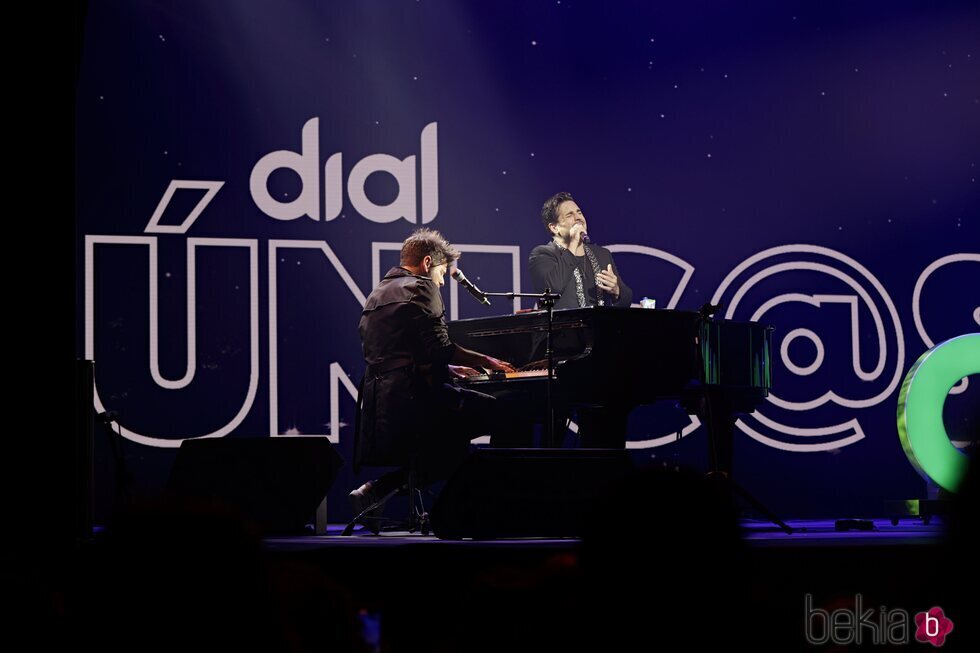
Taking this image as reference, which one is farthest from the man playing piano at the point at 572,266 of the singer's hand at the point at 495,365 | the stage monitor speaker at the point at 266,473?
the stage monitor speaker at the point at 266,473

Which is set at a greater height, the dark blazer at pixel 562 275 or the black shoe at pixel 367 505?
the dark blazer at pixel 562 275

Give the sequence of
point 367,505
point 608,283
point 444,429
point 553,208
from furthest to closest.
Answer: point 553,208 → point 608,283 → point 444,429 → point 367,505

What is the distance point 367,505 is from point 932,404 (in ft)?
12.2

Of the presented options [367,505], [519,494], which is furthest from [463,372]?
[519,494]

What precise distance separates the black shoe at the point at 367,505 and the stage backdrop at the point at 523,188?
199cm

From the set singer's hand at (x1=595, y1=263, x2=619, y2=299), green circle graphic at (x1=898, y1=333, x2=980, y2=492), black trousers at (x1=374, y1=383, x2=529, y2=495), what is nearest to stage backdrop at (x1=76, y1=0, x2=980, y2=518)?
singer's hand at (x1=595, y1=263, x2=619, y2=299)

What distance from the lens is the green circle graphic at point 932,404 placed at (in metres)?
7.20

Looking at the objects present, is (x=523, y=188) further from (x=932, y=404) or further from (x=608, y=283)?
(x=932, y=404)

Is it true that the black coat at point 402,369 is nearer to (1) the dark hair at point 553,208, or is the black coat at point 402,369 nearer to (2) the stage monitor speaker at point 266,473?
(2) the stage monitor speaker at point 266,473

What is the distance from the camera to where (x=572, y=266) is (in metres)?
7.87

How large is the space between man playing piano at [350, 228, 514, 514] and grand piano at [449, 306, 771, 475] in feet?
1.21

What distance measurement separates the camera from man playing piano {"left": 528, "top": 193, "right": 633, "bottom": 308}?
777cm

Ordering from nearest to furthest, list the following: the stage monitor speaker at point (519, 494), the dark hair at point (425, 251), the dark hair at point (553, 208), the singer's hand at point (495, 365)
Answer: the stage monitor speaker at point (519, 494) → the singer's hand at point (495, 365) → the dark hair at point (425, 251) → the dark hair at point (553, 208)

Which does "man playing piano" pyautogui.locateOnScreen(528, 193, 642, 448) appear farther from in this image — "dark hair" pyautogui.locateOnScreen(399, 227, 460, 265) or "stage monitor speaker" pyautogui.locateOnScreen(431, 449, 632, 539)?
"stage monitor speaker" pyautogui.locateOnScreen(431, 449, 632, 539)
